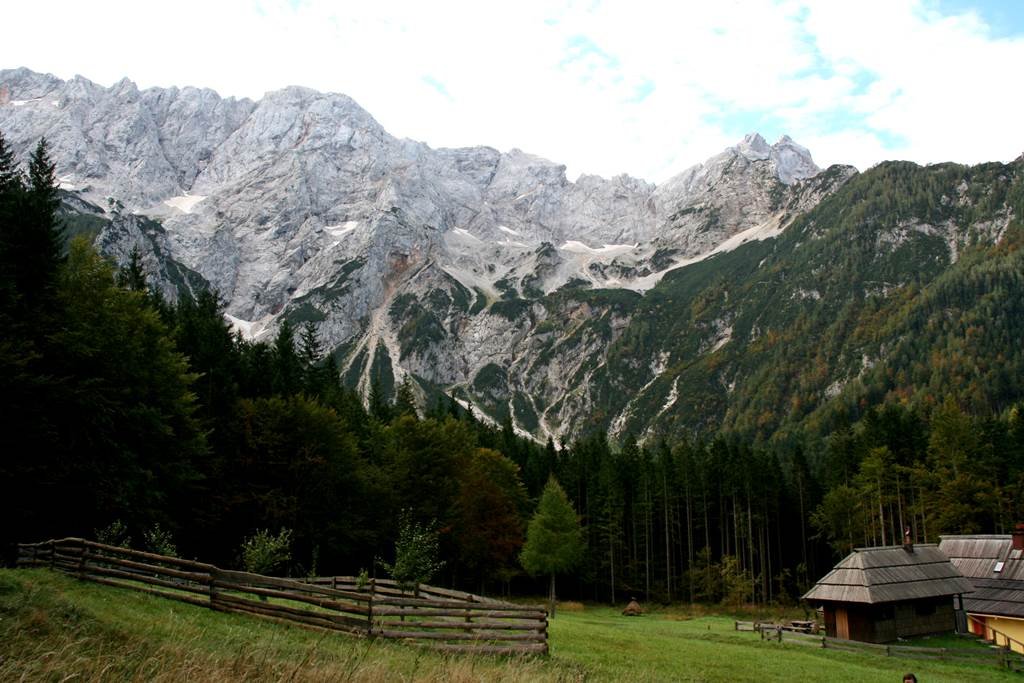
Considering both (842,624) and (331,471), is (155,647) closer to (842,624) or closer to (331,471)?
(331,471)

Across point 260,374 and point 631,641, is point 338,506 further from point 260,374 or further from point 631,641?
point 631,641

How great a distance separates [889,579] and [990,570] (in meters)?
9.91

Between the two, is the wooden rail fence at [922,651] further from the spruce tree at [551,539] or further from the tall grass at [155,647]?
the tall grass at [155,647]

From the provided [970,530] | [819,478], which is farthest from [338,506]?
[819,478]

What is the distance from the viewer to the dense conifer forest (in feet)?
106

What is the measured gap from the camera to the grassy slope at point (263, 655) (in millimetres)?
9717

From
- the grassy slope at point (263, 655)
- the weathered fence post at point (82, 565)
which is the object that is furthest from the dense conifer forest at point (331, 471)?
the grassy slope at point (263, 655)

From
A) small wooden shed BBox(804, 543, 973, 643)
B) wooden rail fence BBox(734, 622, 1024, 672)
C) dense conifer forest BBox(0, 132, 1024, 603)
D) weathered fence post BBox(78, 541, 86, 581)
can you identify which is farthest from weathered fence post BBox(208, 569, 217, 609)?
small wooden shed BBox(804, 543, 973, 643)

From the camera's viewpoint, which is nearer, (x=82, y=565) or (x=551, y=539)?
(x=82, y=565)

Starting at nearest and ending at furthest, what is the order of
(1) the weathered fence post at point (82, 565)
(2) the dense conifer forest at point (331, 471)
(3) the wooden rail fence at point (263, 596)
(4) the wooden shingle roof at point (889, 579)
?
(1) the weathered fence post at point (82, 565) → (3) the wooden rail fence at point (263, 596) → (2) the dense conifer forest at point (331, 471) → (4) the wooden shingle roof at point (889, 579)

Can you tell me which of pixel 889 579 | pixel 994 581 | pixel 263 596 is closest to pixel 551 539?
pixel 889 579

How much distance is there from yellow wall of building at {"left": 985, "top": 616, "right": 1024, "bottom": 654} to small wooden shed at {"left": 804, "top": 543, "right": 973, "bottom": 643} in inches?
96.1

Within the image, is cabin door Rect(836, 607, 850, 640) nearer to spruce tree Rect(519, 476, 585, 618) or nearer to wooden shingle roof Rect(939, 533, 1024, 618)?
wooden shingle roof Rect(939, 533, 1024, 618)

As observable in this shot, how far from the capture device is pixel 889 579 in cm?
4584
